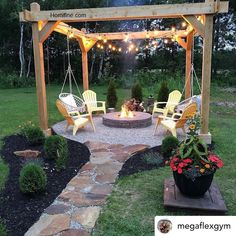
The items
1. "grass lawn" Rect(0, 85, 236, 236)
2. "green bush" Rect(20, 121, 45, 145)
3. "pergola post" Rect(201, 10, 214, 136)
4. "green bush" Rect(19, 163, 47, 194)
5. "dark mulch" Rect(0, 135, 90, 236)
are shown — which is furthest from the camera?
"green bush" Rect(20, 121, 45, 145)

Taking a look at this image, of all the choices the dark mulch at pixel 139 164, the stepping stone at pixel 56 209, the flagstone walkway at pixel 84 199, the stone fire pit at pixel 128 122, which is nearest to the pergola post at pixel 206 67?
the dark mulch at pixel 139 164

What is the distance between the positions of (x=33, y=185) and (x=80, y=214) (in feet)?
2.25

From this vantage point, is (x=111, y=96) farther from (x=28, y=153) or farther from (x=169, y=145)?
(x=169, y=145)

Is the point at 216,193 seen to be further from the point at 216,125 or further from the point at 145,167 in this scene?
the point at 216,125

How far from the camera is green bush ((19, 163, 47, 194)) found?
10.3ft

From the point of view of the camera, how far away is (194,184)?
2855 mm

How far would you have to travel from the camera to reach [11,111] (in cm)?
874

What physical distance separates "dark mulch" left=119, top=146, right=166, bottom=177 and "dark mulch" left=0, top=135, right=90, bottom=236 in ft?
2.19

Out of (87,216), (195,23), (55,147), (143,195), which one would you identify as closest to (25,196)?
(87,216)

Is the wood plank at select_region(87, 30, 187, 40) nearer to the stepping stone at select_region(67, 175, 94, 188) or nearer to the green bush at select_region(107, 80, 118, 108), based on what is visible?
the green bush at select_region(107, 80, 118, 108)

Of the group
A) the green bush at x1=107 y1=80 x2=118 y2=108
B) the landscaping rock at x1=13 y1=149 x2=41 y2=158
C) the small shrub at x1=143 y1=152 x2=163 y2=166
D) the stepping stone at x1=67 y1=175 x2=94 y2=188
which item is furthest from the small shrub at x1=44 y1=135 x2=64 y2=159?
the green bush at x1=107 y1=80 x2=118 y2=108

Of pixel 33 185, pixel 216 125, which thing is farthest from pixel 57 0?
pixel 33 185

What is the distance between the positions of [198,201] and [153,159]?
1388mm
